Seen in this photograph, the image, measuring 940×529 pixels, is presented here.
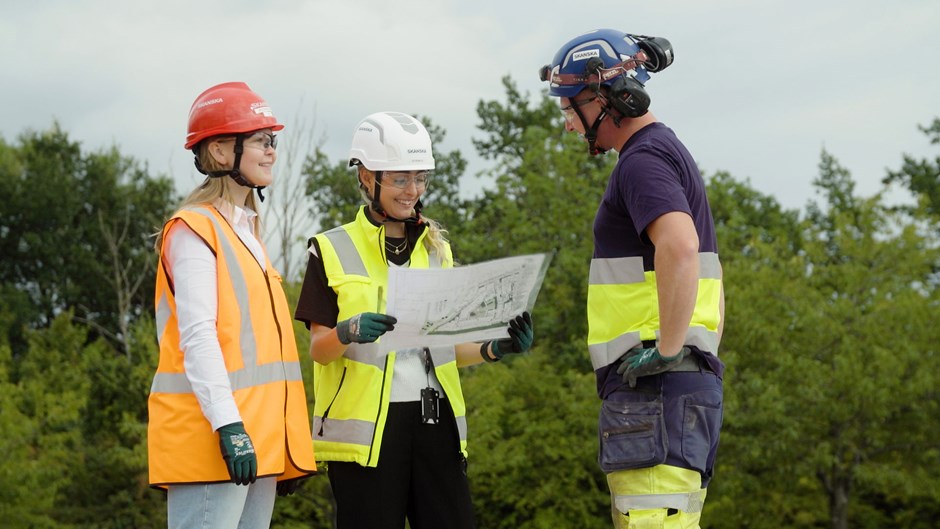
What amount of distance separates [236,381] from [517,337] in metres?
1.16

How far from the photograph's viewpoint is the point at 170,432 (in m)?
4.34

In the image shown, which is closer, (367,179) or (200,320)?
(200,320)

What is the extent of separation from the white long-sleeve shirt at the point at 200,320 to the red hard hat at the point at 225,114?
1.55 ft

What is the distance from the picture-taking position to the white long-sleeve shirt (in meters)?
4.29

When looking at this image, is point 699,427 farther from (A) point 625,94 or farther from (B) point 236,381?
(B) point 236,381

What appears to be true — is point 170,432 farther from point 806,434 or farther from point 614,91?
point 806,434

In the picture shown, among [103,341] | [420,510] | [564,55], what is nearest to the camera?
[564,55]

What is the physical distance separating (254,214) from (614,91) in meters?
1.56

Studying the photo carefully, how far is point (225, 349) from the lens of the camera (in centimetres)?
445

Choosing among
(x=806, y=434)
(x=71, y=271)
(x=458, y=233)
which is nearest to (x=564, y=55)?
(x=806, y=434)

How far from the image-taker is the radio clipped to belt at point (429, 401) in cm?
503

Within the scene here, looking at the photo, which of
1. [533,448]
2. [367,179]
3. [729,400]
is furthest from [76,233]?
[367,179]

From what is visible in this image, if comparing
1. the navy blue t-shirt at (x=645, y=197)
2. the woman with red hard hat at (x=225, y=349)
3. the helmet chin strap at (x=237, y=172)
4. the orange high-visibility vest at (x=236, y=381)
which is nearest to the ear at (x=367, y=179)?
the woman with red hard hat at (x=225, y=349)

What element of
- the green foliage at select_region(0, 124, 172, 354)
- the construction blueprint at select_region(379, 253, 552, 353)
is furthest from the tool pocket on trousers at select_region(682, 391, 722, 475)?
the green foliage at select_region(0, 124, 172, 354)
